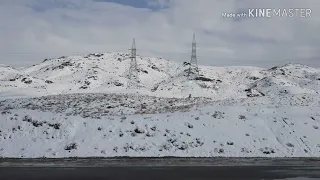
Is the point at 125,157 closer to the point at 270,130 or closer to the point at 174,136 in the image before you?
the point at 174,136

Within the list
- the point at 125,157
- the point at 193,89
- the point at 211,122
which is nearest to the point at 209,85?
the point at 193,89
